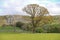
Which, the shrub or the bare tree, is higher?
the bare tree

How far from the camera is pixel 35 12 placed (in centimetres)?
349

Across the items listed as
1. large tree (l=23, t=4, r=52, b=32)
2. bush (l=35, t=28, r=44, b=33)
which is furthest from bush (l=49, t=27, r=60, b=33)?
large tree (l=23, t=4, r=52, b=32)

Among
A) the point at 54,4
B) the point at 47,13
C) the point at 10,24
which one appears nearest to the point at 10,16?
the point at 10,24

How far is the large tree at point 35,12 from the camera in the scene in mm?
3510

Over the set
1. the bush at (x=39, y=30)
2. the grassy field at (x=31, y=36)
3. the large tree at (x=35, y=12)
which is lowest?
the grassy field at (x=31, y=36)

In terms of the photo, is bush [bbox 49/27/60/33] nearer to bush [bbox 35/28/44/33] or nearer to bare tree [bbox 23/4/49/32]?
bush [bbox 35/28/44/33]

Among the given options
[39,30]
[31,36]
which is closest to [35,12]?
[39,30]

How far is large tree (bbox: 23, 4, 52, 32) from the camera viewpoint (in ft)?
11.5

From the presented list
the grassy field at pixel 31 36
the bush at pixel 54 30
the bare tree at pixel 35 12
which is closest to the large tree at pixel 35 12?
the bare tree at pixel 35 12

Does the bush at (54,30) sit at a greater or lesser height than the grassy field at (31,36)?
greater

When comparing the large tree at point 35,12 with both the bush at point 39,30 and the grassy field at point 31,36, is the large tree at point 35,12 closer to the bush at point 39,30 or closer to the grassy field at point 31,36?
the bush at point 39,30

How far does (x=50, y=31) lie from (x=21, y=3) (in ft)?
3.39

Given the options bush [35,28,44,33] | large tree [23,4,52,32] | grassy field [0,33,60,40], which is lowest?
grassy field [0,33,60,40]

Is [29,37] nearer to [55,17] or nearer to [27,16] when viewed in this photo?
[27,16]
